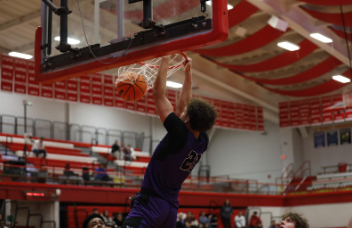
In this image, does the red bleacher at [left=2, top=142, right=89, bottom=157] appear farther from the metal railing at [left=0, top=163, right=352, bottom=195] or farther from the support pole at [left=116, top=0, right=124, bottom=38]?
the support pole at [left=116, top=0, right=124, bottom=38]

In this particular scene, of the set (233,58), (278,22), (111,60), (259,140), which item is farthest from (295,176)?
(111,60)

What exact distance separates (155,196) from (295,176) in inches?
928

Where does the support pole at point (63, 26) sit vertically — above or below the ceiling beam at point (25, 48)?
below

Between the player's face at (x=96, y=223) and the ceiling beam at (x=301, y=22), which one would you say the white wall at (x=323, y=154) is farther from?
the player's face at (x=96, y=223)

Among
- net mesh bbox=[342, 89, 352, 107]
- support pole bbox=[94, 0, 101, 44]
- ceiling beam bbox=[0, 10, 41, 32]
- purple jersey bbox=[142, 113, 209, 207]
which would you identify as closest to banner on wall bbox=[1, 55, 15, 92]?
ceiling beam bbox=[0, 10, 41, 32]

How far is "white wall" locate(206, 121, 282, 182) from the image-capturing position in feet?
91.9

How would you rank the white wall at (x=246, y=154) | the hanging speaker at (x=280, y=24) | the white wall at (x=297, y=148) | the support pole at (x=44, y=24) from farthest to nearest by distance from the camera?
the white wall at (x=246, y=154) → the white wall at (x=297, y=148) → the hanging speaker at (x=280, y=24) → the support pole at (x=44, y=24)

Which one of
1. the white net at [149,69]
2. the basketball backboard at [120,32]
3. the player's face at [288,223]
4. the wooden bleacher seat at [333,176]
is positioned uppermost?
the basketball backboard at [120,32]

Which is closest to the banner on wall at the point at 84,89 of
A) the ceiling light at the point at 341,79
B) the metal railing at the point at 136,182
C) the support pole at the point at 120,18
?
the metal railing at the point at 136,182

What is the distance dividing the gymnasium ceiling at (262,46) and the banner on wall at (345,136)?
332 cm

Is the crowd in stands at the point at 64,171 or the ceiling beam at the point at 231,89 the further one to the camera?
the ceiling beam at the point at 231,89

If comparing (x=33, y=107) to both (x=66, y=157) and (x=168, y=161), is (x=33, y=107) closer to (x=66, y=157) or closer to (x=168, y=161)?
(x=66, y=157)

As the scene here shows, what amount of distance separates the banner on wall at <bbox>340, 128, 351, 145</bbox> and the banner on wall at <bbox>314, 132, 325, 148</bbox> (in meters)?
1.06

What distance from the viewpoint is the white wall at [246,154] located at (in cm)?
2802
